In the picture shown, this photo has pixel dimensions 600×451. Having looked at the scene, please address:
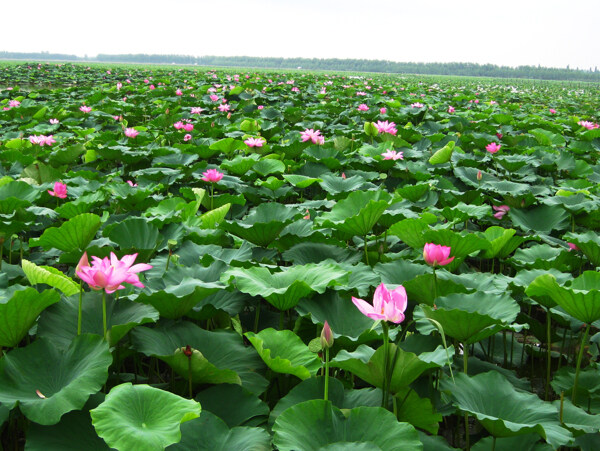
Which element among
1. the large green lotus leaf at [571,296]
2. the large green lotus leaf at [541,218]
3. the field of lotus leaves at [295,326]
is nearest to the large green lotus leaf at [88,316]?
the field of lotus leaves at [295,326]

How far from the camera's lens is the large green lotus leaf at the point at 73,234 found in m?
1.65

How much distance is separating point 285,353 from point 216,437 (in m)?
0.30

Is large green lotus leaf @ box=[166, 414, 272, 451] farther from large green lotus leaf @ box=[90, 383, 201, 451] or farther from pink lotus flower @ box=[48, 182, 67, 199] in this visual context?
pink lotus flower @ box=[48, 182, 67, 199]

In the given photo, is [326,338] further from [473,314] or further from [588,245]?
[588,245]

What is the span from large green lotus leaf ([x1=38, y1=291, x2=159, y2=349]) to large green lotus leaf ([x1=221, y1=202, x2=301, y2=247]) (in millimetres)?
653

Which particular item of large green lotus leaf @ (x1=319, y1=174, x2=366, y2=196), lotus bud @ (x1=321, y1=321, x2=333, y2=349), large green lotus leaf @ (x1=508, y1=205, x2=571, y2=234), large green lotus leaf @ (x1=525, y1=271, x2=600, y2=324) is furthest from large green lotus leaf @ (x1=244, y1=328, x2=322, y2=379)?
large green lotus leaf @ (x1=508, y1=205, x2=571, y2=234)

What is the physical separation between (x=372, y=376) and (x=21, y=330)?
2.76 ft

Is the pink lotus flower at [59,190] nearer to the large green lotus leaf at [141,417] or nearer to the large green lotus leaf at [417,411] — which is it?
the large green lotus leaf at [141,417]

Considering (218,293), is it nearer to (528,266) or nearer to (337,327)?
(337,327)

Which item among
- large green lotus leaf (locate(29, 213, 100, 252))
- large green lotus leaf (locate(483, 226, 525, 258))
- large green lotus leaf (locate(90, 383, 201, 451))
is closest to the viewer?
large green lotus leaf (locate(90, 383, 201, 451))

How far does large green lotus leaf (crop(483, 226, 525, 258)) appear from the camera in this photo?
1.86 meters

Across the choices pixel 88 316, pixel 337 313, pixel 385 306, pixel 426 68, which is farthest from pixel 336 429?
pixel 426 68

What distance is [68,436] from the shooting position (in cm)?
97

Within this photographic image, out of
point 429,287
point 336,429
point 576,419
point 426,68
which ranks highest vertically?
point 426,68
